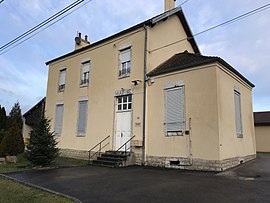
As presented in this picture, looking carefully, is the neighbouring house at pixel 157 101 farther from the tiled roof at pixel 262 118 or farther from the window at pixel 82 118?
the tiled roof at pixel 262 118

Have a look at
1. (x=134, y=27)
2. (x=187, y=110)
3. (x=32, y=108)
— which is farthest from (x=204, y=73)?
(x=32, y=108)

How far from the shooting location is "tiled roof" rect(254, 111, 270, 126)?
2033 centimetres

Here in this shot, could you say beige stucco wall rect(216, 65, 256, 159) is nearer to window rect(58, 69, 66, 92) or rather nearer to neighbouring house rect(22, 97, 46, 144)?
window rect(58, 69, 66, 92)

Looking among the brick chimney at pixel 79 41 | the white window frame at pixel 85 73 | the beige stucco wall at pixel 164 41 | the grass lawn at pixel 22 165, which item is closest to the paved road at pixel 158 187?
the grass lawn at pixel 22 165

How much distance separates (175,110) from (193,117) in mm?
996

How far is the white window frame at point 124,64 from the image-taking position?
13516 millimetres

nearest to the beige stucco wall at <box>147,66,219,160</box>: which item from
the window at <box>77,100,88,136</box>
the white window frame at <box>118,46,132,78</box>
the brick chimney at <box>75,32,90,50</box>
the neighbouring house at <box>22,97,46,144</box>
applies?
the white window frame at <box>118,46,132,78</box>

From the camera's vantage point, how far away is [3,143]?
12.9 metres

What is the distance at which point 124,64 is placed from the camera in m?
13.8

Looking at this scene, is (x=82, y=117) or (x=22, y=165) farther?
(x=82, y=117)

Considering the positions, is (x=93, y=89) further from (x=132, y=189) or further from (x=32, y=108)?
(x=32, y=108)

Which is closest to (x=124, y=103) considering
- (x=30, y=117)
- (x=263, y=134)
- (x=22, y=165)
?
(x=22, y=165)

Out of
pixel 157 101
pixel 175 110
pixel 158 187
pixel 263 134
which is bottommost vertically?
pixel 158 187

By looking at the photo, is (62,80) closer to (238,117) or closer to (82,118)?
(82,118)
